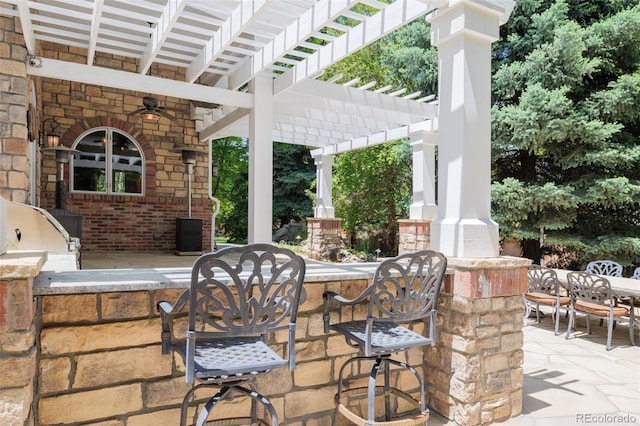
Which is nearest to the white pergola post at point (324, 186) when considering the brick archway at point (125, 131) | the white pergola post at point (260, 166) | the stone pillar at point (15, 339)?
the brick archway at point (125, 131)

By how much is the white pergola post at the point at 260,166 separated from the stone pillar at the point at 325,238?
16.4ft

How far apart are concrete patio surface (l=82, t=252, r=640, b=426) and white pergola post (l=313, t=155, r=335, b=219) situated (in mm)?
5646

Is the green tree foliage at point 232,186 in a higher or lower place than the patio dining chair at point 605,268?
higher

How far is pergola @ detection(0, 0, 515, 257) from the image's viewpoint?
2557 millimetres

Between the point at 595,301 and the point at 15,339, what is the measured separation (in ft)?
15.8

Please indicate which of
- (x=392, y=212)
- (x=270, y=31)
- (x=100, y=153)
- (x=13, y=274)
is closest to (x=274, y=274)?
(x=13, y=274)

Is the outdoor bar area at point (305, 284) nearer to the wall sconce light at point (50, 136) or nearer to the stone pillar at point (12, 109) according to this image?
the stone pillar at point (12, 109)

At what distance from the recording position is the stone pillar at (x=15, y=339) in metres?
1.38

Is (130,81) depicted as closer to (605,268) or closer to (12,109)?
(12,109)

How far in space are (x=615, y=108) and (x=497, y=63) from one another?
2.51 metres

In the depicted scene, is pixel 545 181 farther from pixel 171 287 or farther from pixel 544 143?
pixel 171 287

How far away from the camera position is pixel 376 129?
742cm

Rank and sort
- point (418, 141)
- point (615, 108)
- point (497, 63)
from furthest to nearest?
1. point (497, 63)
2. point (418, 141)
3. point (615, 108)

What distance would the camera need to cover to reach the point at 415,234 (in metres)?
7.51
